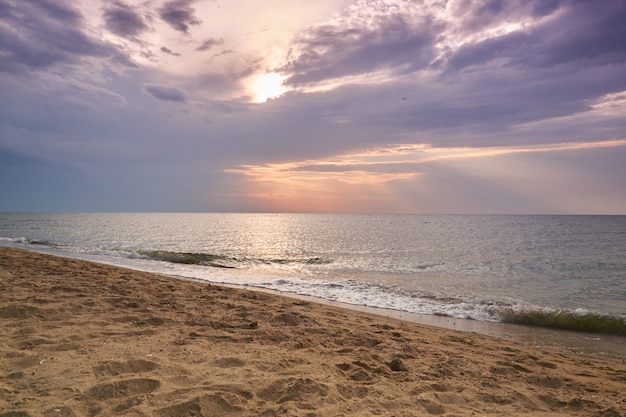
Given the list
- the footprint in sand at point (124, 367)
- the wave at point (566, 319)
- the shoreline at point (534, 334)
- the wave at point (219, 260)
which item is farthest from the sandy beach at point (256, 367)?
→ the wave at point (219, 260)

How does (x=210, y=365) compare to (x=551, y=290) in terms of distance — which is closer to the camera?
(x=210, y=365)

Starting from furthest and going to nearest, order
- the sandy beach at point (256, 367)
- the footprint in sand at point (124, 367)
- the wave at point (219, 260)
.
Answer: the wave at point (219, 260), the footprint in sand at point (124, 367), the sandy beach at point (256, 367)

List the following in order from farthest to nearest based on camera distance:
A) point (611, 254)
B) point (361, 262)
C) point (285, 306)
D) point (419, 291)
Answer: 1. point (611, 254)
2. point (361, 262)
3. point (419, 291)
4. point (285, 306)

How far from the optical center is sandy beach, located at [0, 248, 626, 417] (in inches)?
167

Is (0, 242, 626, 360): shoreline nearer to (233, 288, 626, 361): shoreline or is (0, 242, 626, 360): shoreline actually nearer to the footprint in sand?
(233, 288, 626, 361): shoreline

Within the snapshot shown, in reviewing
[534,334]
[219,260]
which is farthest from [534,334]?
[219,260]

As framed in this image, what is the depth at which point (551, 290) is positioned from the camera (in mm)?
17203

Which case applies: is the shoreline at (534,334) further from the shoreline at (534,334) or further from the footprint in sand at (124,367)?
the footprint in sand at (124,367)

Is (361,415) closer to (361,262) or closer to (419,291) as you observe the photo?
(419,291)

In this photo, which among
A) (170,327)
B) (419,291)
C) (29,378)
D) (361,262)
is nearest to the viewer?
(29,378)

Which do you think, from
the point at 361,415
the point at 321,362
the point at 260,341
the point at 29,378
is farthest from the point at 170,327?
the point at 361,415

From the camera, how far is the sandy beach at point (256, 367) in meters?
4.24

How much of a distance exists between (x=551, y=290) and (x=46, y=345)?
1885 cm

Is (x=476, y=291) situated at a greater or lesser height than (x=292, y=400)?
lesser
